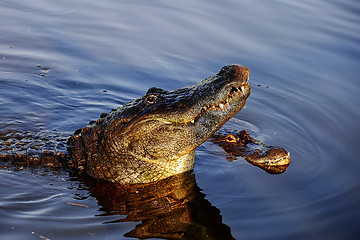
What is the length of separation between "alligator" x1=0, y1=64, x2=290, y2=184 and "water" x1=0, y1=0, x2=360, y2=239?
0.25 metres

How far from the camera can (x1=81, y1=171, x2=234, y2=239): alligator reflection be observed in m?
4.52

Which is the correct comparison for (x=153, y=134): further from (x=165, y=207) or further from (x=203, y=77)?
(x=203, y=77)

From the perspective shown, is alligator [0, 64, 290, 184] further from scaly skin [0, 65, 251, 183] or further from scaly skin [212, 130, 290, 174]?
scaly skin [212, 130, 290, 174]

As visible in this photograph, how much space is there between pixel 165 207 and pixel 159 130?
81 centimetres

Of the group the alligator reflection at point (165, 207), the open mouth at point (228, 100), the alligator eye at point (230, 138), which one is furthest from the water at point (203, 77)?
the open mouth at point (228, 100)

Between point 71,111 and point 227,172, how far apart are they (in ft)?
8.98

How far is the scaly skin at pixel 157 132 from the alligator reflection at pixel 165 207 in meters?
0.12

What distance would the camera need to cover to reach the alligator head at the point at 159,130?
4.59 meters

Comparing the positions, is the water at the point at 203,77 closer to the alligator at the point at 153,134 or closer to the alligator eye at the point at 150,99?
the alligator at the point at 153,134

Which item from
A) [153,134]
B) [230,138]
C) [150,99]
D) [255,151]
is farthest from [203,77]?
[153,134]

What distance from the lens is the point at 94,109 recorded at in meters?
7.29

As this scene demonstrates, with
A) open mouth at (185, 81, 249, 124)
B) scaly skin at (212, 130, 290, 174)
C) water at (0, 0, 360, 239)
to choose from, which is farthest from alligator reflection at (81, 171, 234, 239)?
open mouth at (185, 81, 249, 124)

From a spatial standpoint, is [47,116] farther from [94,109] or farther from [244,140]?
[244,140]

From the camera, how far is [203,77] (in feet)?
A: 27.2
